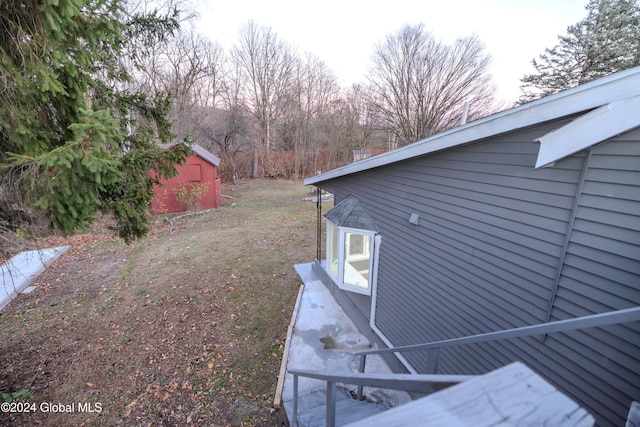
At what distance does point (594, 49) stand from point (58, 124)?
929 inches

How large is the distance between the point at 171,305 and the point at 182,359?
2.03 meters

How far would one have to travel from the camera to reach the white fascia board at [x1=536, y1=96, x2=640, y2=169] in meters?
1.90

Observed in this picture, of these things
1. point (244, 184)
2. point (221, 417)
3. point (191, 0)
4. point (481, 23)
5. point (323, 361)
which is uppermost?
point (481, 23)

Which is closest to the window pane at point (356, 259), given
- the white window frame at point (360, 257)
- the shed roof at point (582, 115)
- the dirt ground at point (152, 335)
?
the white window frame at point (360, 257)

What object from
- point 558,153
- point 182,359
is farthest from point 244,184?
point 558,153

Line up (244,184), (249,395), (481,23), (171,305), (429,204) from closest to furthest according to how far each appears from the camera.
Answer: (429,204) → (249,395) → (171,305) → (481,23) → (244,184)

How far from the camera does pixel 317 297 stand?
7.05 metres

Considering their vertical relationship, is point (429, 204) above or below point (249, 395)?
above

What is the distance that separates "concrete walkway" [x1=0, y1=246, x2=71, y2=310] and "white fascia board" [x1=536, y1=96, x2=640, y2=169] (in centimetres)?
935

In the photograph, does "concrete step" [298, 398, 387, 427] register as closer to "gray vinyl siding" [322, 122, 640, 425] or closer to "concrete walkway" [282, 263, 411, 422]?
"concrete walkway" [282, 263, 411, 422]

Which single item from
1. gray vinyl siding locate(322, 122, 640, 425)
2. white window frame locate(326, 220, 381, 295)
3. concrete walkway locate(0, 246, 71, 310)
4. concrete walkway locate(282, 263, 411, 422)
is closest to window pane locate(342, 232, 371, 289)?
white window frame locate(326, 220, 381, 295)

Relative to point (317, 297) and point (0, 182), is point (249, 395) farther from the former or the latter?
point (0, 182)

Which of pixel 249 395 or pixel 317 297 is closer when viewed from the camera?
pixel 249 395

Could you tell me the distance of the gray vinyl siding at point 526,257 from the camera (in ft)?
6.82
